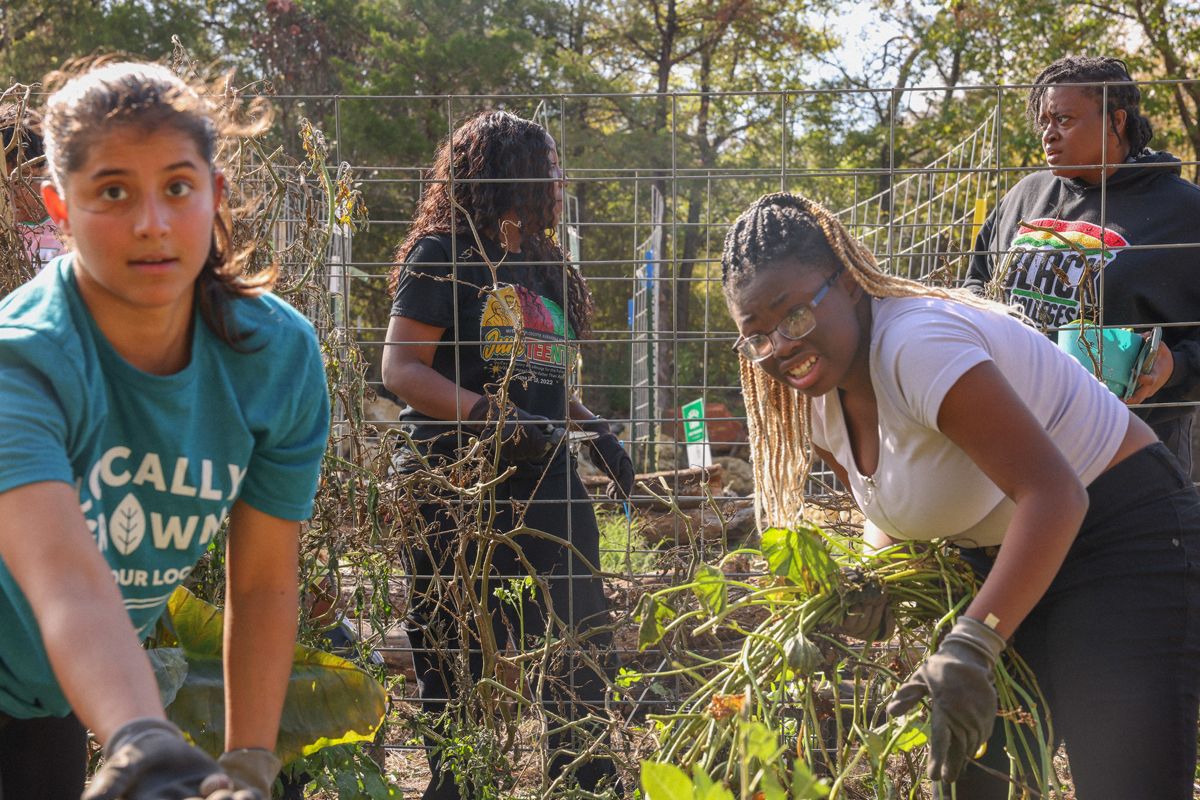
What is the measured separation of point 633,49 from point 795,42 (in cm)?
213

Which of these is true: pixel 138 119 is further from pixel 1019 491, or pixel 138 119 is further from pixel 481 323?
pixel 481 323

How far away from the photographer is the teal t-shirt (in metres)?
1.29

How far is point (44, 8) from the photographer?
12695 mm

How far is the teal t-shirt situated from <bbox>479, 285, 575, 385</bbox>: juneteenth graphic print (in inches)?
47.8

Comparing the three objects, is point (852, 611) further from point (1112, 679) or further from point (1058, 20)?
point (1058, 20)

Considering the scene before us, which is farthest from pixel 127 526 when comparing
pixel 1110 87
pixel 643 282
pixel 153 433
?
pixel 643 282

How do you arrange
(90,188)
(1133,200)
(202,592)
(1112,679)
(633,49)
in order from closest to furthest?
1. (90,188)
2. (1112,679)
3. (202,592)
4. (1133,200)
5. (633,49)

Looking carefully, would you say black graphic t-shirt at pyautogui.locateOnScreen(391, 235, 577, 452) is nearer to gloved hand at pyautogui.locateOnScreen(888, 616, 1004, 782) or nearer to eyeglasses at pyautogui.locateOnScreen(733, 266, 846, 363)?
eyeglasses at pyautogui.locateOnScreen(733, 266, 846, 363)

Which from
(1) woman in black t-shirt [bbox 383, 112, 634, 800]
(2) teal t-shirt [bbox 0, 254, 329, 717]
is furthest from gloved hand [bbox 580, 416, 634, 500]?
(2) teal t-shirt [bbox 0, 254, 329, 717]

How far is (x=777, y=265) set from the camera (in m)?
1.76

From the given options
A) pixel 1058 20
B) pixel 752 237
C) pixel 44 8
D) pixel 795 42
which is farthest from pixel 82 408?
pixel 795 42

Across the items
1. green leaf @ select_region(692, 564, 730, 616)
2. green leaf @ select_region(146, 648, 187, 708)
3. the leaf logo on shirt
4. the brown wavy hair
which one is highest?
the brown wavy hair

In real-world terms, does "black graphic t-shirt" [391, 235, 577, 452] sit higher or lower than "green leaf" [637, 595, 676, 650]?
higher

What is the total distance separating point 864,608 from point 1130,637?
38 centimetres
